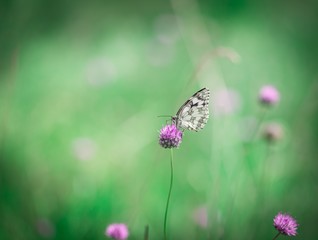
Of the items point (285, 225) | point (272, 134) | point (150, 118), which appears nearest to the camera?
point (285, 225)

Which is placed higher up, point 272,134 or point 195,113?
point 272,134

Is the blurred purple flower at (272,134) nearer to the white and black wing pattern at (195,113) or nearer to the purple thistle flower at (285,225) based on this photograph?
the white and black wing pattern at (195,113)

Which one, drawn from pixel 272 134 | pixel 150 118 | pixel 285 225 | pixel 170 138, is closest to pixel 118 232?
pixel 170 138

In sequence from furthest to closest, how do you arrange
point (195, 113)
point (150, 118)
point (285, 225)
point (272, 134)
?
point (150, 118) → point (272, 134) → point (195, 113) → point (285, 225)

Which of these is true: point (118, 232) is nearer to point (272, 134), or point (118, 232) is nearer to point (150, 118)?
point (272, 134)

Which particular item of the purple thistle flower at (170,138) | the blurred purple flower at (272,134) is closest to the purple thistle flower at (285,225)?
the purple thistle flower at (170,138)

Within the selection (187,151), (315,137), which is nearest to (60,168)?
(187,151)

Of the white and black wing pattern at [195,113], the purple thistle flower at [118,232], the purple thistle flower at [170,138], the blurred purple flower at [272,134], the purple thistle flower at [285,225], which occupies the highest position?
the blurred purple flower at [272,134]
